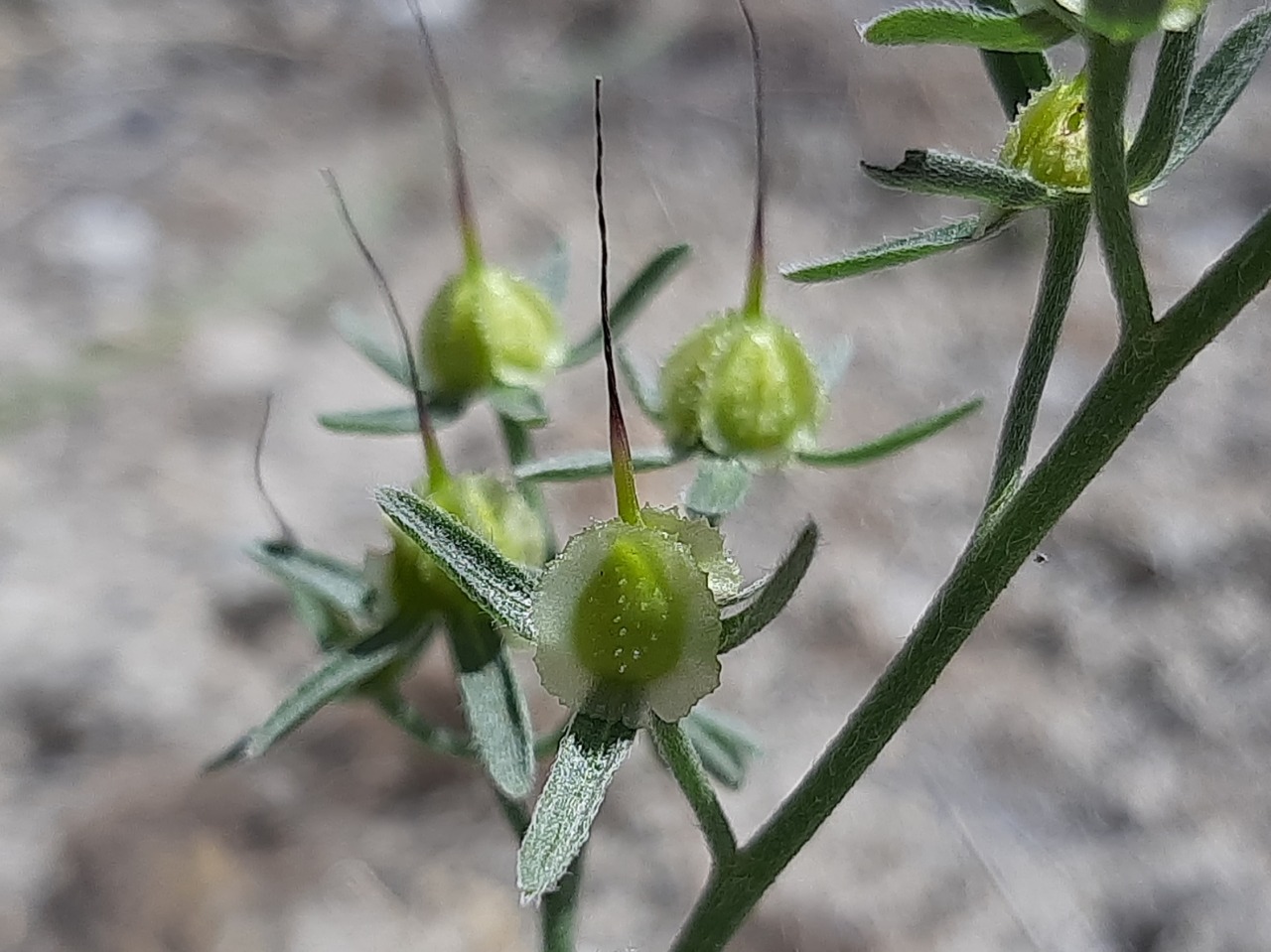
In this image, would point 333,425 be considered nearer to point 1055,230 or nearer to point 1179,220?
point 1055,230

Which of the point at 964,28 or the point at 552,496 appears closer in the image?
the point at 964,28

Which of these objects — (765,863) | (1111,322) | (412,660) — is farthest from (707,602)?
(1111,322)

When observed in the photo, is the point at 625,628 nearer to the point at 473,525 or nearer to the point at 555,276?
the point at 473,525

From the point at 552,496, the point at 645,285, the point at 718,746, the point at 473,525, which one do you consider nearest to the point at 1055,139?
the point at 645,285

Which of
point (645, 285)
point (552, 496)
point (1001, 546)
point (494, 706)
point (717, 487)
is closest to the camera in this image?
point (1001, 546)

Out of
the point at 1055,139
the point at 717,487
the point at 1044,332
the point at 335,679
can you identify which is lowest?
the point at 335,679

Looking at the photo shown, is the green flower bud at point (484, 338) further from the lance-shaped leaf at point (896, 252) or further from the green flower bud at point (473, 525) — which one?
the lance-shaped leaf at point (896, 252)

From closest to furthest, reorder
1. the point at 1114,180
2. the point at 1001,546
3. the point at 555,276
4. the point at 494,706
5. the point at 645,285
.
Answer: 1. the point at 1114,180
2. the point at 1001,546
3. the point at 494,706
4. the point at 645,285
5. the point at 555,276
